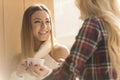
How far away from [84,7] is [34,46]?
0.69 meters

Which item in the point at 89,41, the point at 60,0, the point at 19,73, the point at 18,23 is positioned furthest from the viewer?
the point at 60,0

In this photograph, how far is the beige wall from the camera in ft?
5.32

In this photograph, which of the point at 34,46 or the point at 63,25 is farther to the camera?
the point at 63,25

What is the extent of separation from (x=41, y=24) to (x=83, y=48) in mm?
719

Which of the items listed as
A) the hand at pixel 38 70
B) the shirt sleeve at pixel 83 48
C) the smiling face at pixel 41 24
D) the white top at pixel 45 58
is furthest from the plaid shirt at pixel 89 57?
the smiling face at pixel 41 24

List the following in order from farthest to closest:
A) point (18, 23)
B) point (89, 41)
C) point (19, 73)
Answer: point (18, 23) → point (19, 73) → point (89, 41)

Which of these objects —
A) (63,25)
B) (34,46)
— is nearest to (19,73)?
(34,46)

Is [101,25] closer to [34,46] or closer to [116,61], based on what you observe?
[116,61]

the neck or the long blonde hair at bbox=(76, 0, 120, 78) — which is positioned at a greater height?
the long blonde hair at bbox=(76, 0, 120, 78)

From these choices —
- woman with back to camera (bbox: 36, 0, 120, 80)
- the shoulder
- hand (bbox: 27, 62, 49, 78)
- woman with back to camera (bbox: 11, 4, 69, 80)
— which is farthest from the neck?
woman with back to camera (bbox: 36, 0, 120, 80)

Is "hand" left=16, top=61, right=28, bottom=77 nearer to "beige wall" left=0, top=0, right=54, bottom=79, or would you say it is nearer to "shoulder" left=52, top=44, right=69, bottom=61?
"beige wall" left=0, top=0, right=54, bottom=79

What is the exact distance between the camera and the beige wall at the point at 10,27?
1620 mm

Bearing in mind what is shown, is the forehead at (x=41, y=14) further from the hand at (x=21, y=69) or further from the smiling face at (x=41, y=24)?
the hand at (x=21, y=69)

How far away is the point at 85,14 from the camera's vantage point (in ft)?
3.57
